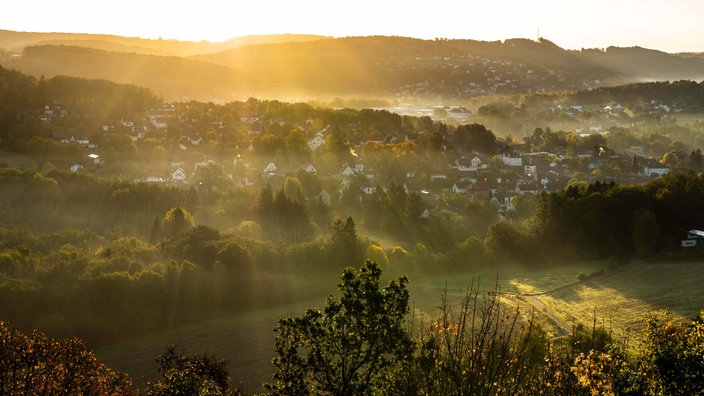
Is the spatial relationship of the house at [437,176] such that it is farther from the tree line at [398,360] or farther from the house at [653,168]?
the tree line at [398,360]

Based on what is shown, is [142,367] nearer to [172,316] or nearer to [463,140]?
[172,316]

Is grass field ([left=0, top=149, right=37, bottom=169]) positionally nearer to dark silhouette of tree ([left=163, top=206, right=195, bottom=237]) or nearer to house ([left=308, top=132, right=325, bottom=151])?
dark silhouette of tree ([left=163, top=206, right=195, bottom=237])

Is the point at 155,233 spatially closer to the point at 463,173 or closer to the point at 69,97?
the point at 463,173

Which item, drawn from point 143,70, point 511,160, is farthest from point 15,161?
point 143,70

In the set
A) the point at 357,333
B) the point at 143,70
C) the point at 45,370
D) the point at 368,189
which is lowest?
the point at 368,189

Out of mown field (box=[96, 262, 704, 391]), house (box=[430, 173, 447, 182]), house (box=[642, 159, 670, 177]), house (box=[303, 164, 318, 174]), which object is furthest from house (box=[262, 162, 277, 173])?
house (box=[642, 159, 670, 177])

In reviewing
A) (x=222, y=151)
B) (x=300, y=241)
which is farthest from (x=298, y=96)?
(x=300, y=241)
